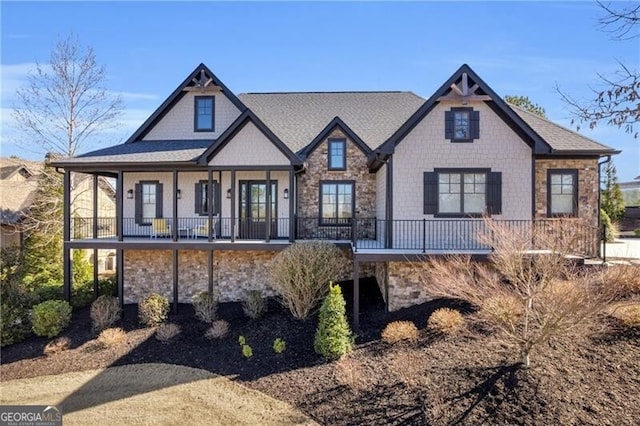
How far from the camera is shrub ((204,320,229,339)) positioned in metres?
11.4

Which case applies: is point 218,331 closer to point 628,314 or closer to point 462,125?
point 462,125

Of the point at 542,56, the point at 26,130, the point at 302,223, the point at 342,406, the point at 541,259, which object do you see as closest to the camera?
the point at 342,406

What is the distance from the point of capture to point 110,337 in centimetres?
1162

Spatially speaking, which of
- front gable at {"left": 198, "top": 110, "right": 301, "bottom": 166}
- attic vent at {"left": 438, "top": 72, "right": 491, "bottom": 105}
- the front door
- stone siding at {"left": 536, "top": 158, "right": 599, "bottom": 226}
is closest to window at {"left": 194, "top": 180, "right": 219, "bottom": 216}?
the front door

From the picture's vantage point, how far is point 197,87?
1614 centimetres

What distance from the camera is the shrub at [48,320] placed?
40.7 feet

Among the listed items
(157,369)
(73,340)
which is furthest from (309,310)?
(73,340)

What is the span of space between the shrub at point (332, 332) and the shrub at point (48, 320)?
885cm

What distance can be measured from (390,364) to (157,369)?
6146 millimetres

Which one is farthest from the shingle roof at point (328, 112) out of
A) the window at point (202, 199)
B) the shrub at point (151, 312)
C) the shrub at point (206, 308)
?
the shrub at point (151, 312)

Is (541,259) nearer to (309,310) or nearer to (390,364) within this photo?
(390,364)

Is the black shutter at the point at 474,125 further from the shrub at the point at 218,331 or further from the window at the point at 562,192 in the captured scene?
the shrub at the point at 218,331

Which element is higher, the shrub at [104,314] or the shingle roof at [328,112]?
→ the shingle roof at [328,112]

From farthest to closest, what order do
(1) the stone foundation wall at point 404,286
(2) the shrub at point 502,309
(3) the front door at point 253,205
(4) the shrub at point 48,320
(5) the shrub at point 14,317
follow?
(3) the front door at point 253,205 < (4) the shrub at point 48,320 < (5) the shrub at point 14,317 < (1) the stone foundation wall at point 404,286 < (2) the shrub at point 502,309
